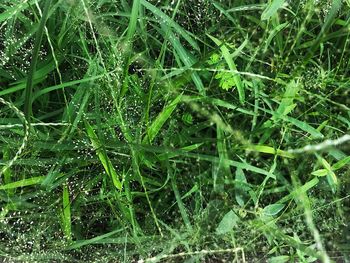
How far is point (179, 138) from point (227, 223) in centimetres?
26

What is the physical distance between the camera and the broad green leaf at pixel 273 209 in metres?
1.38

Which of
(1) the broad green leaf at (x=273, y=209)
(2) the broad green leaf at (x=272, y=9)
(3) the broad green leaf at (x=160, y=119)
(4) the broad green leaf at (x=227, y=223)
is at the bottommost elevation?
(4) the broad green leaf at (x=227, y=223)

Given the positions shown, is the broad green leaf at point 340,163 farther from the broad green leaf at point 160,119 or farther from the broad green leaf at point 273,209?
the broad green leaf at point 160,119

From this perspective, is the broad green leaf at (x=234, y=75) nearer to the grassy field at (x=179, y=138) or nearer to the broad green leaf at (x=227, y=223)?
the grassy field at (x=179, y=138)

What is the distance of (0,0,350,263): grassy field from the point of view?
1.39m

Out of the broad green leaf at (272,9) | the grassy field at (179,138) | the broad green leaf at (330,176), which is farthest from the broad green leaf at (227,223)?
the broad green leaf at (272,9)

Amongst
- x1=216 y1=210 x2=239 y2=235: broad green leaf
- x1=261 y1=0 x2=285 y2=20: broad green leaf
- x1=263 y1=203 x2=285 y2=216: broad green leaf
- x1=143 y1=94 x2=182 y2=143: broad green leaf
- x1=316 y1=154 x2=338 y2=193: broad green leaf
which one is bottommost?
x1=216 y1=210 x2=239 y2=235: broad green leaf

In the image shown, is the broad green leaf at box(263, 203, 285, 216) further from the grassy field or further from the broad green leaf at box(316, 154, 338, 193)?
the broad green leaf at box(316, 154, 338, 193)

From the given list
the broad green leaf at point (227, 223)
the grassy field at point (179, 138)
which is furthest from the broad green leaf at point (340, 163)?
the broad green leaf at point (227, 223)

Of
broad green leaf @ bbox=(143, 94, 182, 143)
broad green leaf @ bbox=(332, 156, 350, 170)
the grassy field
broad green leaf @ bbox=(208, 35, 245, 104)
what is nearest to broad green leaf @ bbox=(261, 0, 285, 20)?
the grassy field

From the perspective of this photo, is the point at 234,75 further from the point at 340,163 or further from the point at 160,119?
the point at 340,163

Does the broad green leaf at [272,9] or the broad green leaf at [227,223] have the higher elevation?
the broad green leaf at [272,9]

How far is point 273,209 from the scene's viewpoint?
138cm

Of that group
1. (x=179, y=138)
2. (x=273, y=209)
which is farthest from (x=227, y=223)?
(x=179, y=138)
